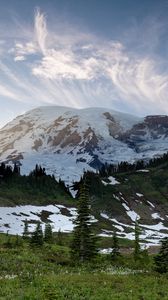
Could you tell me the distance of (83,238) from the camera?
4584cm

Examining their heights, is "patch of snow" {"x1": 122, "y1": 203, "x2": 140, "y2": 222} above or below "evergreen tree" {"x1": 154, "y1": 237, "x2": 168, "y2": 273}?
below

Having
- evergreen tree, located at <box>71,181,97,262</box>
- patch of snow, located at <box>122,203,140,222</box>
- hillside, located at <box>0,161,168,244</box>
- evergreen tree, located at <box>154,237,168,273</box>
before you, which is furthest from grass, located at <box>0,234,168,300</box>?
patch of snow, located at <box>122,203,140,222</box>

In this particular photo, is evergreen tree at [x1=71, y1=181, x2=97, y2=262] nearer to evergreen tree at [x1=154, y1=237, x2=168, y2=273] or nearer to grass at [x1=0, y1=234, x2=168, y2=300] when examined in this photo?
evergreen tree at [x1=154, y1=237, x2=168, y2=273]

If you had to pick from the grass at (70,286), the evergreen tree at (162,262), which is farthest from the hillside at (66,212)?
the grass at (70,286)

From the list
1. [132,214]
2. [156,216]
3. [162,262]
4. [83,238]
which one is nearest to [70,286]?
[162,262]

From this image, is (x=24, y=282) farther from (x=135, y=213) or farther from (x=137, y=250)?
(x=135, y=213)

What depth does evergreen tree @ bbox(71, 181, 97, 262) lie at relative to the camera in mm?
44641

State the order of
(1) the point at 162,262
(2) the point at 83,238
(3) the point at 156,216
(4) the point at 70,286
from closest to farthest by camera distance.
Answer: (4) the point at 70,286
(1) the point at 162,262
(2) the point at 83,238
(3) the point at 156,216

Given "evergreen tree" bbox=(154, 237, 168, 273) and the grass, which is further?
"evergreen tree" bbox=(154, 237, 168, 273)

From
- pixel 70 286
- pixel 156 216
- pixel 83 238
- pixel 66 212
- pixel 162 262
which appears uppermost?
pixel 70 286

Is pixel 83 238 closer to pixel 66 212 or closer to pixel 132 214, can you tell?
pixel 66 212

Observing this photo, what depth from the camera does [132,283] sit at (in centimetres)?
2606

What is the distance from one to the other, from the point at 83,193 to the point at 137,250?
14616 mm

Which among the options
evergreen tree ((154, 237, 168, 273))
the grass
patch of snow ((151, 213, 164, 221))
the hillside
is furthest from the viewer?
patch of snow ((151, 213, 164, 221))
